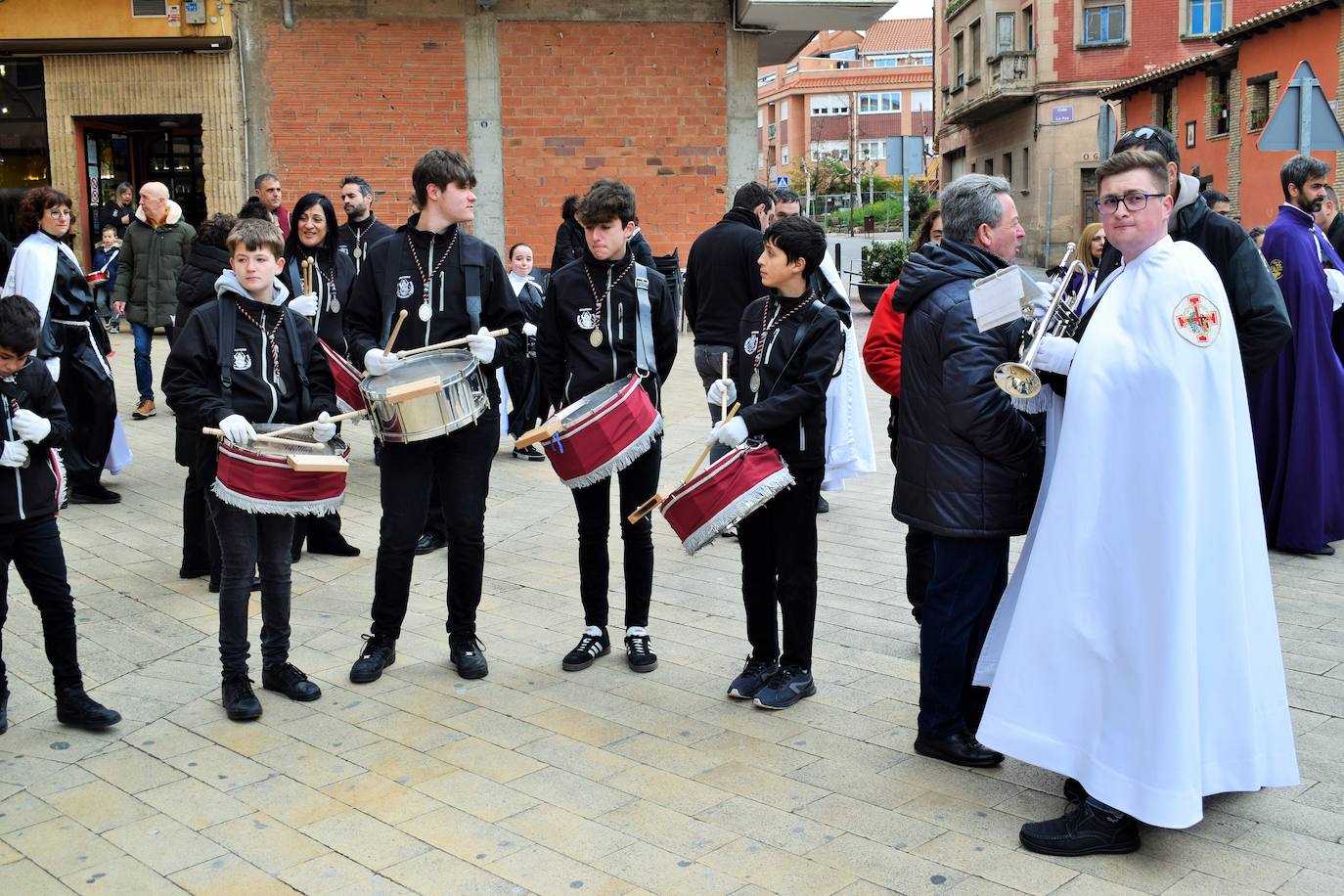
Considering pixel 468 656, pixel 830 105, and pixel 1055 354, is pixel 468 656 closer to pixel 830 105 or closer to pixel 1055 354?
pixel 1055 354

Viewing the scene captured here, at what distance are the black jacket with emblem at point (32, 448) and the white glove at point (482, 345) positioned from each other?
1.53 metres

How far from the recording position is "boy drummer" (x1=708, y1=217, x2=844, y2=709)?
A: 194 inches

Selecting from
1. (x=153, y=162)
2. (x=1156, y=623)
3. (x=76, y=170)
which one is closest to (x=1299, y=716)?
(x=1156, y=623)

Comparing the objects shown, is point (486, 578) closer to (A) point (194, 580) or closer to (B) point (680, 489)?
(A) point (194, 580)

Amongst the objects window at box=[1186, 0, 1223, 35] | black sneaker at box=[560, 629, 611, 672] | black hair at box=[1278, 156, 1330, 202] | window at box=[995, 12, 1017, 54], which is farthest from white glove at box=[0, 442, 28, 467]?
window at box=[995, 12, 1017, 54]

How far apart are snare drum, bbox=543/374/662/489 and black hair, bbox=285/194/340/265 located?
351cm

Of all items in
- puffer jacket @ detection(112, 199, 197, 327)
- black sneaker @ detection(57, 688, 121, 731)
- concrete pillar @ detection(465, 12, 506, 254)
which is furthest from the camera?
concrete pillar @ detection(465, 12, 506, 254)

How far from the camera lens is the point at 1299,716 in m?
4.91

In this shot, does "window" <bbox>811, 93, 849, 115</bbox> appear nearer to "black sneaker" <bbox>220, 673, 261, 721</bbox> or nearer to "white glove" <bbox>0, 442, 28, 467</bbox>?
"black sneaker" <bbox>220, 673, 261, 721</bbox>

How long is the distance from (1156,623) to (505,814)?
6.72 ft

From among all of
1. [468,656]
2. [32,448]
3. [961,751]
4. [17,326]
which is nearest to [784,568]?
[961,751]

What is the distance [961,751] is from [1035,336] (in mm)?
1470

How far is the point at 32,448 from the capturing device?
4.85m

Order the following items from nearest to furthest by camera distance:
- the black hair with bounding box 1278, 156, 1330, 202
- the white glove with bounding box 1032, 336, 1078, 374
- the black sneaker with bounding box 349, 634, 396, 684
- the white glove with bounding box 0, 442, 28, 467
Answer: the white glove with bounding box 1032, 336, 1078, 374 → the white glove with bounding box 0, 442, 28, 467 → the black sneaker with bounding box 349, 634, 396, 684 → the black hair with bounding box 1278, 156, 1330, 202
